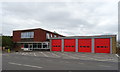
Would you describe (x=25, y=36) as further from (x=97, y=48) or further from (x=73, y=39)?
(x=97, y=48)

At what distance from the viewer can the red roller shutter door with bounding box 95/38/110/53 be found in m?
26.0

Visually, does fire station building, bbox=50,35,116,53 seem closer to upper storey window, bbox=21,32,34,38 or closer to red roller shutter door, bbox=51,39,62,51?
red roller shutter door, bbox=51,39,62,51

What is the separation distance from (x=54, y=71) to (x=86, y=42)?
22.2 metres

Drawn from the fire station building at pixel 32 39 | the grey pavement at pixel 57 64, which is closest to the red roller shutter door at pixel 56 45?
the fire station building at pixel 32 39

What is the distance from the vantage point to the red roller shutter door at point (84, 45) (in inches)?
1109

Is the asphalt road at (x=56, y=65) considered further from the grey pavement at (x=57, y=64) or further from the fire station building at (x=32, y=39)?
the fire station building at (x=32, y=39)

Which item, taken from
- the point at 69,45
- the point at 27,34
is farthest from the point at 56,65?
the point at 27,34

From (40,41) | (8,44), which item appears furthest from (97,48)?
(8,44)

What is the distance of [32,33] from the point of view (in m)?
35.4

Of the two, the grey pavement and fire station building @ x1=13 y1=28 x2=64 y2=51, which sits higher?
fire station building @ x1=13 y1=28 x2=64 y2=51

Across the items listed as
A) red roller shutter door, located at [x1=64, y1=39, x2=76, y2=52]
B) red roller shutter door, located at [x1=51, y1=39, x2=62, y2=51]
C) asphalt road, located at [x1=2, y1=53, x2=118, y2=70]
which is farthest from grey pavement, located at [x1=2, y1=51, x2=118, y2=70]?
red roller shutter door, located at [x1=51, y1=39, x2=62, y2=51]

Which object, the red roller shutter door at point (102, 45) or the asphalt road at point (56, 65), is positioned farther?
the red roller shutter door at point (102, 45)

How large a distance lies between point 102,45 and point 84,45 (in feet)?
15.4

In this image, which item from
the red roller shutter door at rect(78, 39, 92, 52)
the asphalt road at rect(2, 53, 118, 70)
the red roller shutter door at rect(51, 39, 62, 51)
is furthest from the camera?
the red roller shutter door at rect(51, 39, 62, 51)
